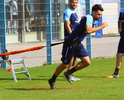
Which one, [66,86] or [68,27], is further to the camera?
[68,27]

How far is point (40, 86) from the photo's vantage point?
6848 mm

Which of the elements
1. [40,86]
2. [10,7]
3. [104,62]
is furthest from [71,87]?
[10,7]

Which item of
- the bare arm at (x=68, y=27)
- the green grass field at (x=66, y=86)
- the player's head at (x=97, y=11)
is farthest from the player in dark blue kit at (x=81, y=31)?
the bare arm at (x=68, y=27)

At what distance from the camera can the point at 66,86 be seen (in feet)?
22.1

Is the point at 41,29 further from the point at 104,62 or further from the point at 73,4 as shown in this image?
the point at 73,4

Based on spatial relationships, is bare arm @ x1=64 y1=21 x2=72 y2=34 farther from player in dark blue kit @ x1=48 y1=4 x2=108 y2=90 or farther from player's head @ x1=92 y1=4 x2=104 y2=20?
player's head @ x1=92 y1=4 x2=104 y2=20

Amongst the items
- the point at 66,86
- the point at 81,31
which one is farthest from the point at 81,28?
the point at 66,86

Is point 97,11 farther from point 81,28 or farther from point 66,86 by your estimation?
point 66,86

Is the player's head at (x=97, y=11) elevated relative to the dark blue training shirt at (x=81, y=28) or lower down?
elevated

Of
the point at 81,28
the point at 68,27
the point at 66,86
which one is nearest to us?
the point at 81,28

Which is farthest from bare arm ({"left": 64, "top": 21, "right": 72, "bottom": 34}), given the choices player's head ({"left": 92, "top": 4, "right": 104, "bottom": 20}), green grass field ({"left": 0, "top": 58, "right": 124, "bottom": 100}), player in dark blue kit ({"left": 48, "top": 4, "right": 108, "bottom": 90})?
green grass field ({"left": 0, "top": 58, "right": 124, "bottom": 100})

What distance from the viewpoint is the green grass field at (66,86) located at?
5379mm

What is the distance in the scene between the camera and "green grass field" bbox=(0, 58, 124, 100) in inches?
212

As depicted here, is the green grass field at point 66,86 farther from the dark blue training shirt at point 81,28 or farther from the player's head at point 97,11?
the player's head at point 97,11
